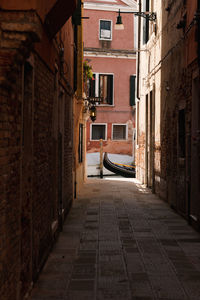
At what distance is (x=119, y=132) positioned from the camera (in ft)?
81.8

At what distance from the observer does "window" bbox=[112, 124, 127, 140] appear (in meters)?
24.9

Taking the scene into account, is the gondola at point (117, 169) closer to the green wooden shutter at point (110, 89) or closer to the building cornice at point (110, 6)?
the green wooden shutter at point (110, 89)

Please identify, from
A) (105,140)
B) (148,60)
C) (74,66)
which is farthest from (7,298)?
(105,140)

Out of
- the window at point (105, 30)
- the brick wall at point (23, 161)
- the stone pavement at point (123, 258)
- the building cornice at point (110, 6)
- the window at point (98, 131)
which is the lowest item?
the stone pavement at point (123, 258)

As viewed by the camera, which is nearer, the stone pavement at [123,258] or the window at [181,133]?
the stone pavement at [123,258]

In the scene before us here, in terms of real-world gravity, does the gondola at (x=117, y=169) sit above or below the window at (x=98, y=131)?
below

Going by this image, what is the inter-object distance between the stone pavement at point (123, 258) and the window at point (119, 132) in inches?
646

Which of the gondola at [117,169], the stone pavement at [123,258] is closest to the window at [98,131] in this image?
the gondola at [117,169]

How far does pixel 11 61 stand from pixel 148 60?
10.7 m

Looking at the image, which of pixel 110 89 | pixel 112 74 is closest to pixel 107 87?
pixel 110 89

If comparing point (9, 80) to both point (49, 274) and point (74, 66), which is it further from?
point (74, 66)

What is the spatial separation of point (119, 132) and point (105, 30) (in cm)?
681

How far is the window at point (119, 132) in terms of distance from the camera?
2491 cm

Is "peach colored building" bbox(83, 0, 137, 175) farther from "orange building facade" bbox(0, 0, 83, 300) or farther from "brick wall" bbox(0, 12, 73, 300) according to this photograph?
"brick wall" bbox(0, 12, 73, 300)
